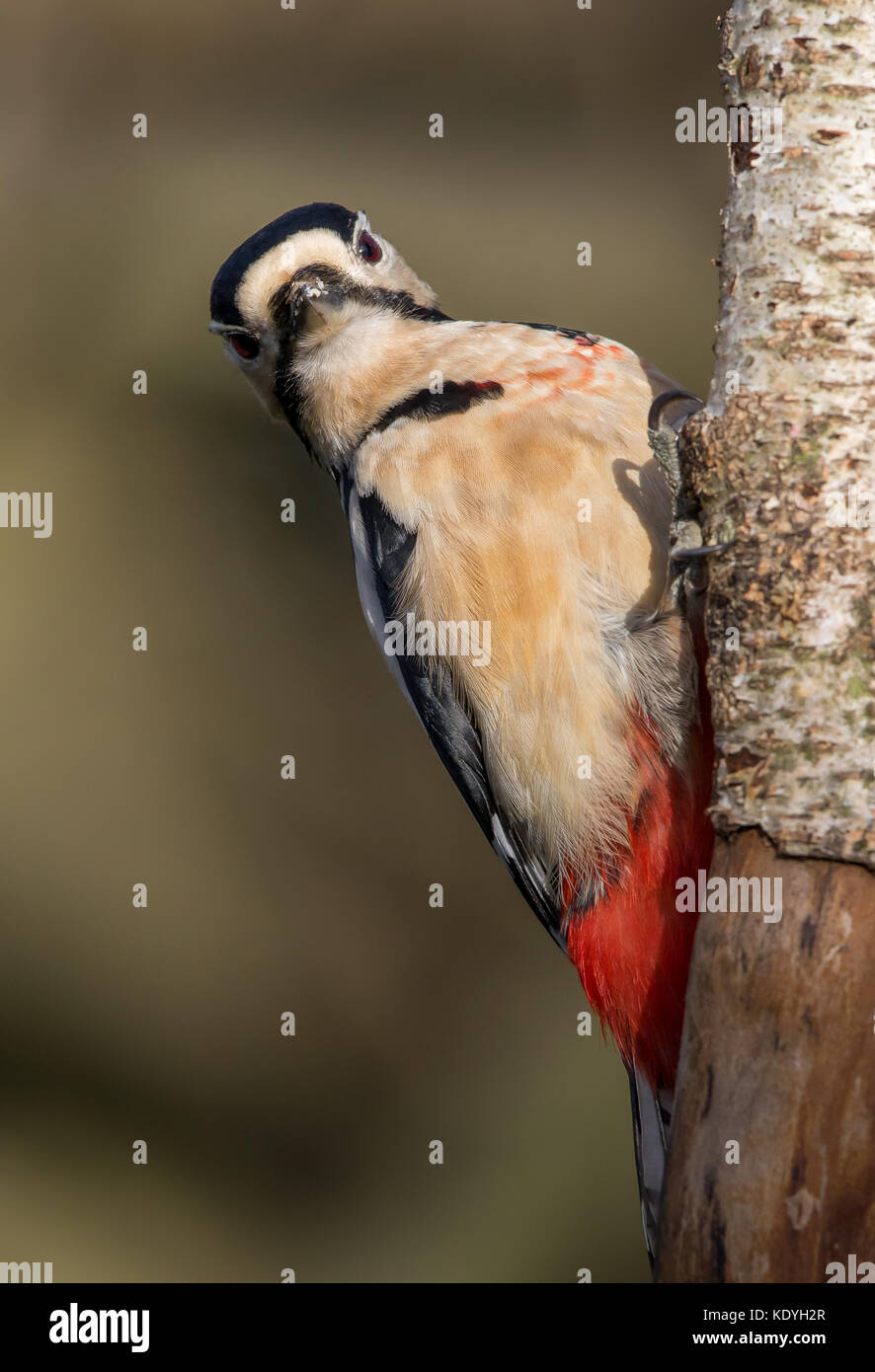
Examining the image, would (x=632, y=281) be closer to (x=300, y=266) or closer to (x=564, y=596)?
(x=300, y=266)

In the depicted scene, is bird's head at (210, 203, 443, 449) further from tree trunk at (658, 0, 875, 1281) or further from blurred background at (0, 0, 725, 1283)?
blurred background at (0, 0, 725, 1283)

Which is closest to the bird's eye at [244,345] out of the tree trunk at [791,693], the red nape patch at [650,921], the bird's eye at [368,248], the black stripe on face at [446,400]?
the bird's eye at [368,248]

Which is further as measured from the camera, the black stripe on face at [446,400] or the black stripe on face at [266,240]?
the black stripe on face at [266,240]

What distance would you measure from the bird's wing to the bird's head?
252 mm

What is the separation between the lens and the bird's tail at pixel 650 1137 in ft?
8.92

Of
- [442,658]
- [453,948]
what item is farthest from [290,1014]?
[442,658]

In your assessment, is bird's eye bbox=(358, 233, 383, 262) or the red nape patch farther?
bird's eye bbox=(358, 233, 383, 262)

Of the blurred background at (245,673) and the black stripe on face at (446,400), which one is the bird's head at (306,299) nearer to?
the black stripe on face at (446,400)

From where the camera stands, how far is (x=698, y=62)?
220 inches

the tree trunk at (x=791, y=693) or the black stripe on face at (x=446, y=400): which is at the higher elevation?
the black stripe on face at (x=446, y=400)

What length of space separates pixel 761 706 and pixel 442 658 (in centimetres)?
93

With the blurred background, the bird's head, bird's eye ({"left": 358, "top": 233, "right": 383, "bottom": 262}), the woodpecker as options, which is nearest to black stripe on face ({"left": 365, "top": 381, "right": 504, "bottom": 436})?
the woodpecker

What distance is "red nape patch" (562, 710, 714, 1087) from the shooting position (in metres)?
2.38

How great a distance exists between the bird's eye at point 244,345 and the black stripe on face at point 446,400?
0.46 metres
